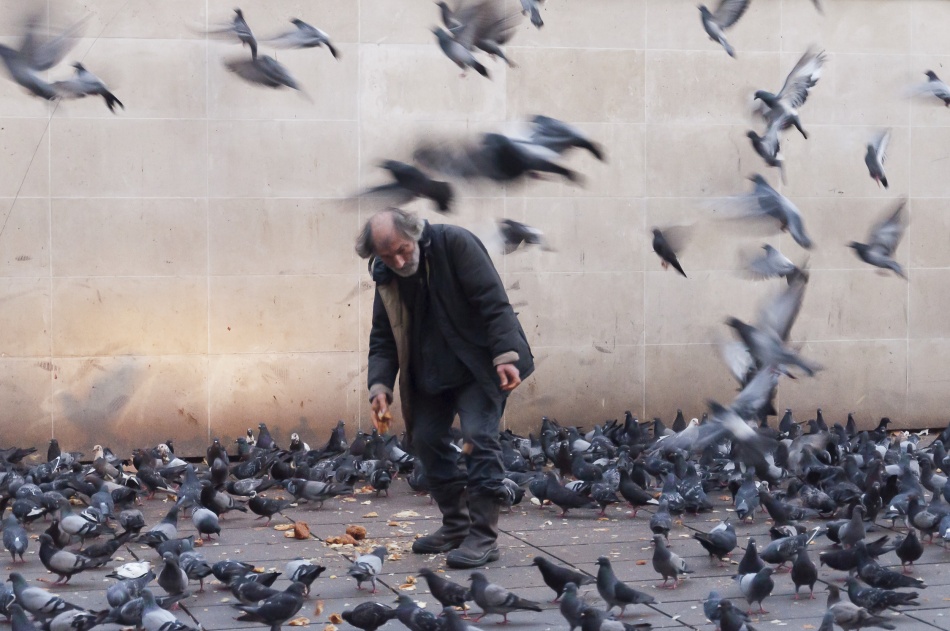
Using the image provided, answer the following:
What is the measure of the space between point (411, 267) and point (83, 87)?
4.86 meters

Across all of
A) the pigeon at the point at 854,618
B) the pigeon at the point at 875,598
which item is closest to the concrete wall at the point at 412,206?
the pigeon at the point at 875,598

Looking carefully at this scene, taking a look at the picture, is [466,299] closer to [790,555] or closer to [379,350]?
[379,350]

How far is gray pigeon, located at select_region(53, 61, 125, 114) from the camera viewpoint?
Result: 1034cm

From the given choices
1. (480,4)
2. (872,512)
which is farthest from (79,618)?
(480,4)

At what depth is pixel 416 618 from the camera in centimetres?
564

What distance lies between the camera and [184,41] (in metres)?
11.0

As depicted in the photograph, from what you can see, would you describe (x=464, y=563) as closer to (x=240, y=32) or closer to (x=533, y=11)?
(x=533, y=11)

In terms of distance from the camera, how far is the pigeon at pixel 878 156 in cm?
1103

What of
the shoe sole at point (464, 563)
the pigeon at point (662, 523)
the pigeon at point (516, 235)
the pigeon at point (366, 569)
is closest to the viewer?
the pigeon at point (366, 569)

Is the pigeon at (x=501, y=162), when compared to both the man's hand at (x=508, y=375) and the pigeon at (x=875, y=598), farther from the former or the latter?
the pigeon at (x=875, y=598)

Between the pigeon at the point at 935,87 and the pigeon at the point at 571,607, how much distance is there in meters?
6.97

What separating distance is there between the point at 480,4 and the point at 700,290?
367 cm

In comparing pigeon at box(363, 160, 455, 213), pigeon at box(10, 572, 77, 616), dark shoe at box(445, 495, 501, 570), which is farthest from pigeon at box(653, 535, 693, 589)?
pigeon at box(10, 572, 77, 616)

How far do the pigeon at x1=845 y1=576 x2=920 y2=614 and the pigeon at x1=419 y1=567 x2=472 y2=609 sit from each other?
186 centimetres
